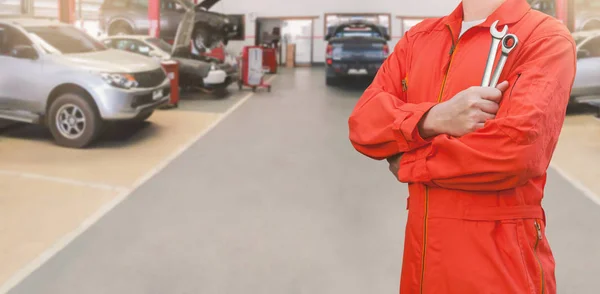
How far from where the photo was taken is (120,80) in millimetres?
6910

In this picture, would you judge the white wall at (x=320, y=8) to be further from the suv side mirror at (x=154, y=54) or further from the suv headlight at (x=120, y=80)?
the suv headlight at (x=120, y=80)

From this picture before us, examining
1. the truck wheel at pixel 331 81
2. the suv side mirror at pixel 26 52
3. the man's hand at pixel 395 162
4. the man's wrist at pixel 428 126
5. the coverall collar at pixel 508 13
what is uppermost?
the coverall collar at pixel 508 13

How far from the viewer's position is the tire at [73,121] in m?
6.77

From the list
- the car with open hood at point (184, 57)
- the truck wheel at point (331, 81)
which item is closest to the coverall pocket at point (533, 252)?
the car with open hood at point (184, 57)

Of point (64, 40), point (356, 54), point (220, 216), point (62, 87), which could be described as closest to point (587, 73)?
point (356, 54)

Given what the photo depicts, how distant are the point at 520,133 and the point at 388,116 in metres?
0.36

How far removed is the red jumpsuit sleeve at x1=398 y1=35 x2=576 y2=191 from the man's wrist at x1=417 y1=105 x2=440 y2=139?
0.12 ft

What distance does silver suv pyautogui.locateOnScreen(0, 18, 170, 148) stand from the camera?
22.2ft

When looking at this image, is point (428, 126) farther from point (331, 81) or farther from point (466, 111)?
point (331, 81)

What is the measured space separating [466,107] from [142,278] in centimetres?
254

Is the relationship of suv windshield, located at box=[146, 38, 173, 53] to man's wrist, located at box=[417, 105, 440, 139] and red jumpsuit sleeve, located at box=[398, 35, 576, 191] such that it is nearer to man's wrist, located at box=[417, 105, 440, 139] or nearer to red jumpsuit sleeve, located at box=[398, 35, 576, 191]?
man's wrist, located at box=[417, 105, 440, 139]

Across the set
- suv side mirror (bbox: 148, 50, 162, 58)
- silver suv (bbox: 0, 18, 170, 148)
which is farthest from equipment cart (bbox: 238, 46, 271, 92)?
silver suv (bbox: 0, 18, 170, 148)

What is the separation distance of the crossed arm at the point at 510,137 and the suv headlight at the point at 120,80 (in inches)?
234

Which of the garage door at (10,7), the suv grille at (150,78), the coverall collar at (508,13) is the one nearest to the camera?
the coverall collar at (508,13)
